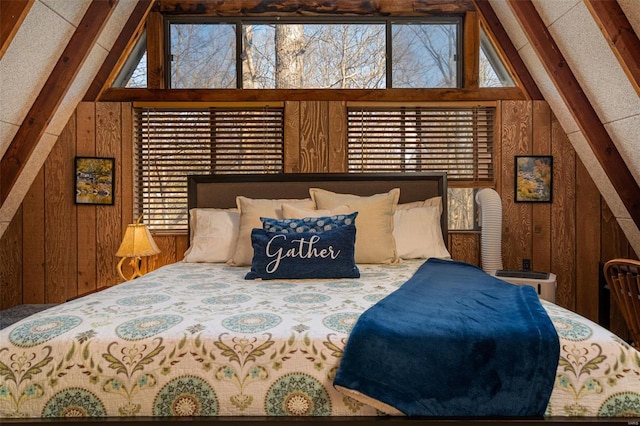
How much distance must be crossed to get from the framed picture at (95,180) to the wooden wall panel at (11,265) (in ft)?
1.54

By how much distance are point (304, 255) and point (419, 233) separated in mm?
997

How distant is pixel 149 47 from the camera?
3.23 m

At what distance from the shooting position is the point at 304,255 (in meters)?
2.02

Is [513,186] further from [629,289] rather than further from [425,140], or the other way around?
[629,289]

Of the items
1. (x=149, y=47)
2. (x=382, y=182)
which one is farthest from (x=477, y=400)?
(x=149, y=47)

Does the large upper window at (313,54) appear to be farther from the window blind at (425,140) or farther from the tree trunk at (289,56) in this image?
the window blind at (425,140)

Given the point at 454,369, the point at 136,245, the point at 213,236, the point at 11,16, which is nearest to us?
the point at 454,369

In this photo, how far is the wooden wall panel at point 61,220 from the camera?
3127 millimetres

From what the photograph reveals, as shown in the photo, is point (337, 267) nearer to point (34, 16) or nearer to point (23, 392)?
point (23, 392)

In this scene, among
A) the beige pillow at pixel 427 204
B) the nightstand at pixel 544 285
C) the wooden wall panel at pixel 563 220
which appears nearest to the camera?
the nightstand at pixel 544 285

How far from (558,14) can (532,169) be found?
1.15m

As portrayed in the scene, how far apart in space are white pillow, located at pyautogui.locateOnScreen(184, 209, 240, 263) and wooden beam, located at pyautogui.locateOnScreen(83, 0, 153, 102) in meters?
1.31

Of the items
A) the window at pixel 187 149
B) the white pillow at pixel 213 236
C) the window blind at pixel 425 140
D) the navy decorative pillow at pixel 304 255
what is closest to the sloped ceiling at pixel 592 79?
the window blind at pixel 425 140

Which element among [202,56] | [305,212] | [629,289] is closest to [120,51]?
[202,56]
